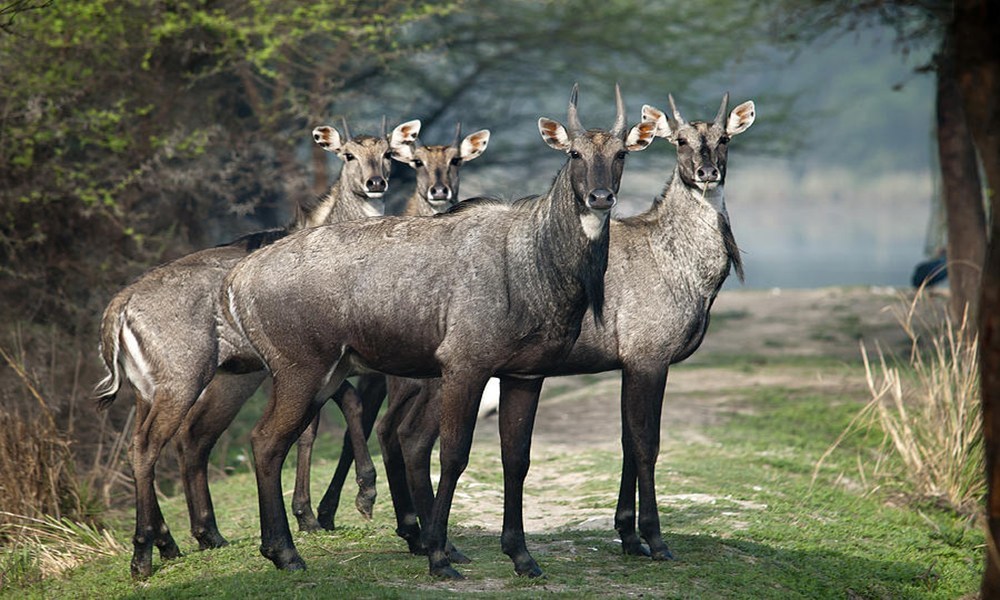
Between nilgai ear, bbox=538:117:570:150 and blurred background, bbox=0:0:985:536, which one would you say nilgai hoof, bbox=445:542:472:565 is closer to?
nilgai ear, bbox=538:117:570:150

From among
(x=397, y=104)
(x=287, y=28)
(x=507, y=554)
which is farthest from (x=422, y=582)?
(x=397, y=104)

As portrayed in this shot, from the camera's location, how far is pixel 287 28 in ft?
47.5

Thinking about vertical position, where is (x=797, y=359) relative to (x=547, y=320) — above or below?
below

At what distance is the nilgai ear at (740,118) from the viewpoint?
8930 millimetres

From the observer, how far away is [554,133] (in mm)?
7695

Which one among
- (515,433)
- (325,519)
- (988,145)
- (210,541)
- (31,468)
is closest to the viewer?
(988,145)

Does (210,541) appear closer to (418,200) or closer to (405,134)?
(418,200)

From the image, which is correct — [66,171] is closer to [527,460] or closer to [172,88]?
[172,88]

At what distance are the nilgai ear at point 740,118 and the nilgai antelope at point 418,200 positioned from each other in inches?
79.6

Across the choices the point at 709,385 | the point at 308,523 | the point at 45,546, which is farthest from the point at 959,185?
the point at 45,546

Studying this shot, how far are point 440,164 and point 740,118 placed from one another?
231cm

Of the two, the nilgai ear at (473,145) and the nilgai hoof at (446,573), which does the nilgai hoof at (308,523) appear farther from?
the nilgai ear at (473,145)

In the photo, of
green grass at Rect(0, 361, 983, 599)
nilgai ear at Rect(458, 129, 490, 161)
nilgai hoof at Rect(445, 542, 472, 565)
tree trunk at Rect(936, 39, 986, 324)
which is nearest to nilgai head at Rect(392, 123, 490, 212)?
nilgai ear at Rect(458, 129, 490, 161)

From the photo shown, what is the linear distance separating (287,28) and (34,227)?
135 inches
